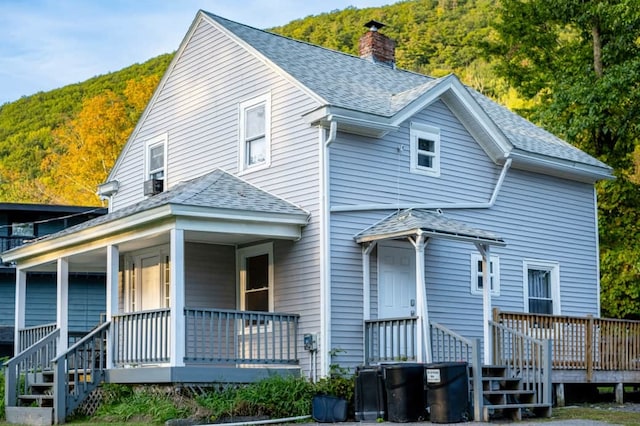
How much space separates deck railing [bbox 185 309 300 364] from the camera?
1562cm

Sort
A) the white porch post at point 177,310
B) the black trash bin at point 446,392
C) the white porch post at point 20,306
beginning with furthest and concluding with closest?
the white porch post at point 20,306 → the white porch post at point 177,310 → the black trash bin at point 446,392

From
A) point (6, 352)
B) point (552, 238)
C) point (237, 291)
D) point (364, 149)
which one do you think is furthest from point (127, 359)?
point (6, 352)

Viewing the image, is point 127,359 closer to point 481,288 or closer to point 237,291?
point 237,291

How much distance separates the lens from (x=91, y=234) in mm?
17672

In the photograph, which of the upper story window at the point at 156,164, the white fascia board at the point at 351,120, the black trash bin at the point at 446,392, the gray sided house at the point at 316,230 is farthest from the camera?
the upper story window at the point at 156,164

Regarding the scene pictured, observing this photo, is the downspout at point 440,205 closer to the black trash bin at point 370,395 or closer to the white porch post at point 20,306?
the black trash bin at point 370,395

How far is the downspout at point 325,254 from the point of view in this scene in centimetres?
1633

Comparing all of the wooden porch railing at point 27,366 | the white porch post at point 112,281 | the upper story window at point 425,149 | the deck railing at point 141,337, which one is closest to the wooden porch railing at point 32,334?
the wooden porch railing at point 27,366

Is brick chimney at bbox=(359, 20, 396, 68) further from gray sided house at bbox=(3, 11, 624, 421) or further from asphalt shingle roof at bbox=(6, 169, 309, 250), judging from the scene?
asphalt shingle roof at bbox=(6, 169, 309, 250)

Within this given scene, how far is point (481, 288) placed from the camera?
63.2 feet

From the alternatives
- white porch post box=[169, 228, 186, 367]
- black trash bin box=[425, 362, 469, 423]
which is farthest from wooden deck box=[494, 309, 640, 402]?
white porch post box=[169, 228, 186, 367]

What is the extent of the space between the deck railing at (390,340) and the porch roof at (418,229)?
4.80 ft

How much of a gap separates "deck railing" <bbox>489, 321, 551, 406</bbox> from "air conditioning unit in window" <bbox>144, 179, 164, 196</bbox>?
8.12m

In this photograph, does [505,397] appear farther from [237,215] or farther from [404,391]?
[237,215]
